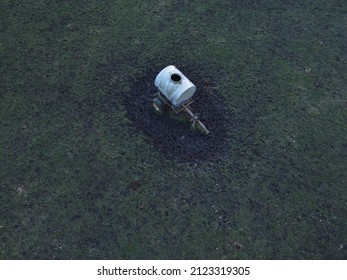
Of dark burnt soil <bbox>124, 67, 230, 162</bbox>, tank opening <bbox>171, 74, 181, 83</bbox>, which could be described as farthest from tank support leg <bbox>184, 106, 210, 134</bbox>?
tank opening <bbox>171, 74, 181, 83</bbox>

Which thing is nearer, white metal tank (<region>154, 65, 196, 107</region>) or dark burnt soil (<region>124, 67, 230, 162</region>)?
white metal tank (<region>154, 65, 196, 107</region>)

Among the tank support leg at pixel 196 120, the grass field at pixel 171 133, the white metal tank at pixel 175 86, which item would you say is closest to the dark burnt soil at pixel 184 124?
the grass field at pixel 171 133

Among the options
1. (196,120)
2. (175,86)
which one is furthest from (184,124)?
(175,86)

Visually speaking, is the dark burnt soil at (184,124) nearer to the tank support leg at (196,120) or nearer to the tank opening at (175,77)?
the tank support leg at (196,120)

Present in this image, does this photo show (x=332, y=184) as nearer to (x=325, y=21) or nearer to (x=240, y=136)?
(x=240, y=136)

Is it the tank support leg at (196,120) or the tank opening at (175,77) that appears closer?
the tank opening at (175,77)

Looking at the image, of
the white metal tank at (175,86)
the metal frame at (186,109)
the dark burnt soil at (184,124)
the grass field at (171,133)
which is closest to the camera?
the grass field at (171,133)

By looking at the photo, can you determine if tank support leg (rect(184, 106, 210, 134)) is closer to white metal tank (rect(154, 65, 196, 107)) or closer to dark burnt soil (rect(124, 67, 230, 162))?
dark burnt soil (rect(124, 67, 230, 162))
